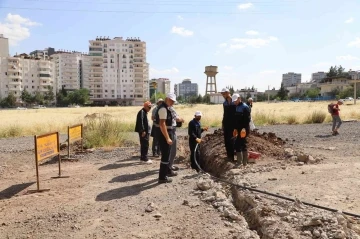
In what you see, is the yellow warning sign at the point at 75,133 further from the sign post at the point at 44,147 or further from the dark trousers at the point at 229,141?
the dark trousers at the point at 229,141

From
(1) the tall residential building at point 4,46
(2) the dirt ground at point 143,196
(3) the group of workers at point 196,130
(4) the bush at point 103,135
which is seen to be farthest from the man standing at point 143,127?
(1) the tall residential building at point 4,46

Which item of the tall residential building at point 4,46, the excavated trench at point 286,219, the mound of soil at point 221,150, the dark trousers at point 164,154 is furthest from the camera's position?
the tall residential building at point 4,46

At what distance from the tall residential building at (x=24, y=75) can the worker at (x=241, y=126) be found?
10525 cm

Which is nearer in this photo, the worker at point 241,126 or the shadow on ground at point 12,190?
the shadow on ground at point 12,190

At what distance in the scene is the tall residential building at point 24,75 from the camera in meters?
103

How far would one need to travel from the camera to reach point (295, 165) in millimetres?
7750

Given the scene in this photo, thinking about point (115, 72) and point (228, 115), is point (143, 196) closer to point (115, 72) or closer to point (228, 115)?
point (228, 115)

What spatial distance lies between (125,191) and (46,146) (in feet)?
6.87

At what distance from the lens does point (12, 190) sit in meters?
7.23

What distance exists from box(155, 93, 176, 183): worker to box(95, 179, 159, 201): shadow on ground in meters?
0.29

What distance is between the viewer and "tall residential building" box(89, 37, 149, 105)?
4523 inches

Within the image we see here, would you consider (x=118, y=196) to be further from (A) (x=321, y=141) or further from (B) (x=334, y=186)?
(A) (x=321, y=141)

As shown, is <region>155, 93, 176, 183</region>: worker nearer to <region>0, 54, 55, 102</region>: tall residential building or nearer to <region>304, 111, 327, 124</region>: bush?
<region>304, 111, 327, 124</region>: bush

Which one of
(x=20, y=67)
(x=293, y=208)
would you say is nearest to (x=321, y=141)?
(x=293, y=208)
